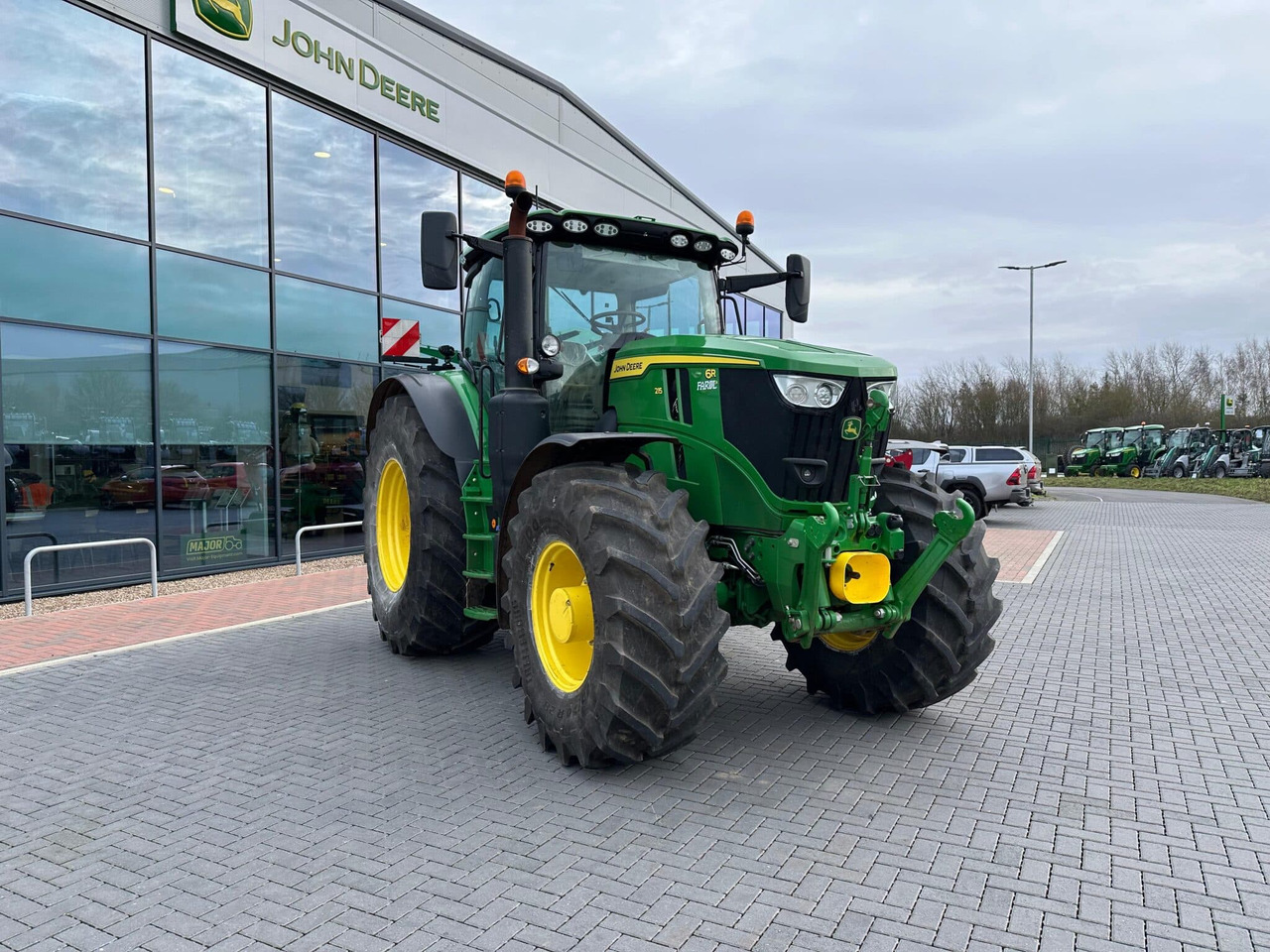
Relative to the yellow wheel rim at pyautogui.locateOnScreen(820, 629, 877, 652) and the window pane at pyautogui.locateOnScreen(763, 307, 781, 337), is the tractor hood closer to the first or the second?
the yellow wheel rim at pyautogui.locateOnScreen(820, 629, 877, 652)

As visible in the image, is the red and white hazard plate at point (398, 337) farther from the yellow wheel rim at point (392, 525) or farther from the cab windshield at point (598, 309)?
the cab windshield at point (598, 309)

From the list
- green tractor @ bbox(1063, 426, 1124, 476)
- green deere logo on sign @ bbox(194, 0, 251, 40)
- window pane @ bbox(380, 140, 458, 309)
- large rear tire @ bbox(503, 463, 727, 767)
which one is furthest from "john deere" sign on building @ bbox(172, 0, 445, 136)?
green tractor @ bbox(1063, 426, 1124, 476)

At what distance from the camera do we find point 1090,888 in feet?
10.5

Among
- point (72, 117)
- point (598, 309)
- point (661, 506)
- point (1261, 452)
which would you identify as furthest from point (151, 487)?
point (1261, 452)

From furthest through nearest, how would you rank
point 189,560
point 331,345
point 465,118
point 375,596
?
1. point 465,118
2. point 331,345
3. point 189,560
4. point 375,596

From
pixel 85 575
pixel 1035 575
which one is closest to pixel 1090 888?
pixel 1035 575

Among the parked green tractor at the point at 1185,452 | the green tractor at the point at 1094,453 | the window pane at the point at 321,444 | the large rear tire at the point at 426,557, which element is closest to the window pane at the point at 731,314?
the large rear tire at the point at 426,557

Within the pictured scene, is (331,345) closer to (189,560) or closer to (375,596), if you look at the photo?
(189,560)

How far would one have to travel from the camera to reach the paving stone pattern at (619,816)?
2980 millimetres

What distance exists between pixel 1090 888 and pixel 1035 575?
8617mm

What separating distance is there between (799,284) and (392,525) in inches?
142

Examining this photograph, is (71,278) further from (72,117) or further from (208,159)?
(208,159)

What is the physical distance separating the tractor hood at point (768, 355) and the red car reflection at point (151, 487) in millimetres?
7227

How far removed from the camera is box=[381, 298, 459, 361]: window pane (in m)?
13.6
